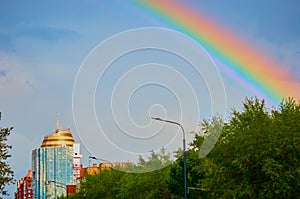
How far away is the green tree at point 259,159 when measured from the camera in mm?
45156

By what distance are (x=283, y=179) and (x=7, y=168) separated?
740 inches

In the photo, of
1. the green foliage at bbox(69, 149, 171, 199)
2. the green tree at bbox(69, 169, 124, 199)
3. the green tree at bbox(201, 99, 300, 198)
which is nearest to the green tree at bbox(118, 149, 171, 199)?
the green foliage at bbox(69, 149, 171, 199)

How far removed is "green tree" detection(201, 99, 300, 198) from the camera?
45156mm

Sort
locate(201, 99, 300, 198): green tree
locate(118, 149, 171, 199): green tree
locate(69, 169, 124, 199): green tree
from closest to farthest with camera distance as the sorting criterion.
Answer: locate(201, 99, 300, 198): green tree
locate(118, 149, 171, 199): green tree
locate(69, 169, 124, 199): green tree

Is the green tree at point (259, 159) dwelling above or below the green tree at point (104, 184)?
below

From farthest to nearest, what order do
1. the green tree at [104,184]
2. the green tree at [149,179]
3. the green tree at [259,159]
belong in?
the green tree at [104,184], the green tree at [149,179], the green tree at [259,159]

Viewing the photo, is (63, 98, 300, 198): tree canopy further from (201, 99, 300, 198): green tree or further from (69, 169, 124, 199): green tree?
(69, 169, 124, 199): green tree

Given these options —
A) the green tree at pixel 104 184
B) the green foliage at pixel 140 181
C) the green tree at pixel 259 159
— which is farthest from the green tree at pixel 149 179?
the green tree at pixel 259 159

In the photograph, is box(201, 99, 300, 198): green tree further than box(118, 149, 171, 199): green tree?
No

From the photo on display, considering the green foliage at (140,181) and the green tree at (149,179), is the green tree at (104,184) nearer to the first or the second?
the green foliage at (140,181)

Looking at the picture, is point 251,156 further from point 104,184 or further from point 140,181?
point 104,184

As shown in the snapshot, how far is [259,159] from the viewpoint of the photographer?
46156mm

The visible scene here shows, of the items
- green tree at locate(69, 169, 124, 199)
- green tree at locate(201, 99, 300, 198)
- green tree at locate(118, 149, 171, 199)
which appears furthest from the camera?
green tree at locate(69, 169, 124, 199)

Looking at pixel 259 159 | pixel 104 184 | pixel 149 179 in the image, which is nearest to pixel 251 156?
pixel 259 159
